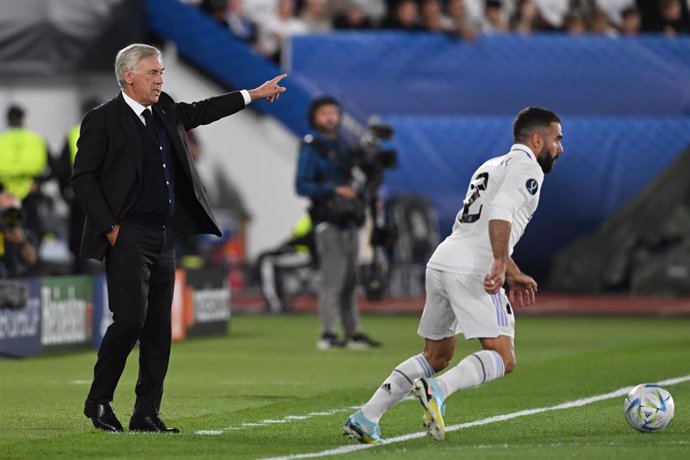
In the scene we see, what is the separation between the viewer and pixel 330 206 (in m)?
15.6

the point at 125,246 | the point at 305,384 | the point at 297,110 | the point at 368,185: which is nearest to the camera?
the point at 125,246

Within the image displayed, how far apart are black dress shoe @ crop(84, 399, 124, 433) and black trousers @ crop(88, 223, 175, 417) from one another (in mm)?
38

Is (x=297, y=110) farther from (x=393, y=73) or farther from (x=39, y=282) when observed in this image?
(x=39, y=282)

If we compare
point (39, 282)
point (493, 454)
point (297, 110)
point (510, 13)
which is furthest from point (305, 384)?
point (510, 13)

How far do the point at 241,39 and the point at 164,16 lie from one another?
4.12ft

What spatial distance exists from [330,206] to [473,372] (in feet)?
23.4

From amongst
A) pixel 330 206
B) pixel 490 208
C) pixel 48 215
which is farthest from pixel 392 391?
pixel 48 215

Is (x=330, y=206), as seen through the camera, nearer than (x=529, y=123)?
No

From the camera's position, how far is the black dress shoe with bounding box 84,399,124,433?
30.7 feet

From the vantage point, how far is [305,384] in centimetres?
1290

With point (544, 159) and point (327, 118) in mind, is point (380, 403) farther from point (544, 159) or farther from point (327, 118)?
point (327, 118)

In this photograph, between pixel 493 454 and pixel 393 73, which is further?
pixel 393 73

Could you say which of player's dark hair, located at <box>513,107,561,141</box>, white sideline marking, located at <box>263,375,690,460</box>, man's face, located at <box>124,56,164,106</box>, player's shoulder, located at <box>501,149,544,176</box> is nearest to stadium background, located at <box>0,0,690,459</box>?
white sideline marking, located at <box>263,375,690,460</box>

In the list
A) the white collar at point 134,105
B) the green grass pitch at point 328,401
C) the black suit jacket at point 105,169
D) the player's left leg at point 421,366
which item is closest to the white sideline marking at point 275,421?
the green grass pitch at point 328,401
